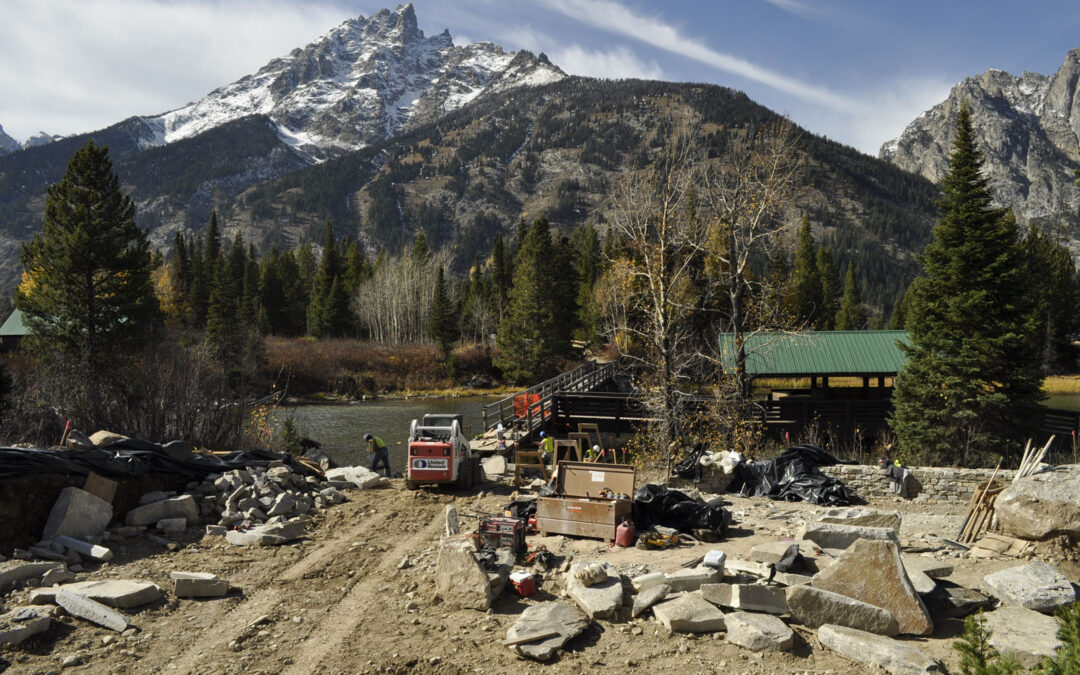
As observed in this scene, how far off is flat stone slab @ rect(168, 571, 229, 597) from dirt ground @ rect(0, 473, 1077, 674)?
0.10 metres

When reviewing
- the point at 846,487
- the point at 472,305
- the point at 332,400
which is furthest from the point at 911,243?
the point at 846,487

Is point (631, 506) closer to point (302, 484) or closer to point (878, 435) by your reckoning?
point (302, 484)

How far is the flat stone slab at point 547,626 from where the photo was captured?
6395 millimetres

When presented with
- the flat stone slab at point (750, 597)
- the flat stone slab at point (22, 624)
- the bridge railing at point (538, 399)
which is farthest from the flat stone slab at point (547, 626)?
the bridge railing at point (538, 399)

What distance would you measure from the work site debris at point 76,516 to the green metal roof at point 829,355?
20.1 meters

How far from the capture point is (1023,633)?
6246 millimetres

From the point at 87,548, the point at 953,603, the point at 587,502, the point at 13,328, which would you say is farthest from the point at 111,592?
the point at 13,328

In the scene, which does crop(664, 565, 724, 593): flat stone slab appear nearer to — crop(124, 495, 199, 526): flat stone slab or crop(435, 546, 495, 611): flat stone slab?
crop(435, 546, 495, 611): flat stone slab

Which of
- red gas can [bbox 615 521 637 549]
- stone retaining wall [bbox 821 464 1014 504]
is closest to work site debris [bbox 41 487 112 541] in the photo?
red gas can [bbox 615 521 637 549]

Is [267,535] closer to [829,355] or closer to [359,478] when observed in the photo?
[359,478]

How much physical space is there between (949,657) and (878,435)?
1942 centimetres

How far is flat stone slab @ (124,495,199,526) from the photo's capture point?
33.9 feet

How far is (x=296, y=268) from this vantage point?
83562mm

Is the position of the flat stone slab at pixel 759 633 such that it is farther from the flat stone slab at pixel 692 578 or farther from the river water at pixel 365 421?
the river water at pixel 365 421
